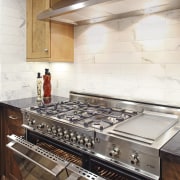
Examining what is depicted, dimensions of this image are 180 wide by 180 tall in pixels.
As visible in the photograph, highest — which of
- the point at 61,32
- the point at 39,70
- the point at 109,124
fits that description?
the point at 61,32

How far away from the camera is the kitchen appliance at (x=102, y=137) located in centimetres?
107

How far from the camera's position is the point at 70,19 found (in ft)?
6.35

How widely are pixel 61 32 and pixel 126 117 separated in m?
1.15

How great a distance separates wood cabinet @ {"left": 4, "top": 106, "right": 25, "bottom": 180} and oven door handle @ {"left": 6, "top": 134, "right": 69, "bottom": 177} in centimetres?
26

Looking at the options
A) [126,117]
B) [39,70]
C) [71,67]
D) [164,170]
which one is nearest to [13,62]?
[39,70]

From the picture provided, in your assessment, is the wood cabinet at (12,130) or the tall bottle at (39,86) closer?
the wood cabinet at (12,130)

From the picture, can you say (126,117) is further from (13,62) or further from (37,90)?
(13,62)

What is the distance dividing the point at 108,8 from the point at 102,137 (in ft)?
3.06

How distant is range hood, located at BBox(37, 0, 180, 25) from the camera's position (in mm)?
1358

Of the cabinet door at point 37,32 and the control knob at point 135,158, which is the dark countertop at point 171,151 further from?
the cabinet door at point 37,32

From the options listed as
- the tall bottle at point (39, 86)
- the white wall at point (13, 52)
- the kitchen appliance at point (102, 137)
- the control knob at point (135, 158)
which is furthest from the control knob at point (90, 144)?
the white wall at point (13, 52)

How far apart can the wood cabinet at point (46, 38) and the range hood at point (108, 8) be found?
20 centimetres

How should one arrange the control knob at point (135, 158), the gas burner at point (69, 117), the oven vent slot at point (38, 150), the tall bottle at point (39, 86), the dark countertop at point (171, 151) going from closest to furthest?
1. the dark countertop at point (171, 151)
2. the control knob at point (135, 158)
3. the oven vent slot at point (38, 150)
4. the gas burner at point (69, 117)
5. the tall bottle at point (39, 86)

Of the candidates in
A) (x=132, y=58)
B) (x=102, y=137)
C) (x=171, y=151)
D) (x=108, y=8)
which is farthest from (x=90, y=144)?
(x=108, y=8)
